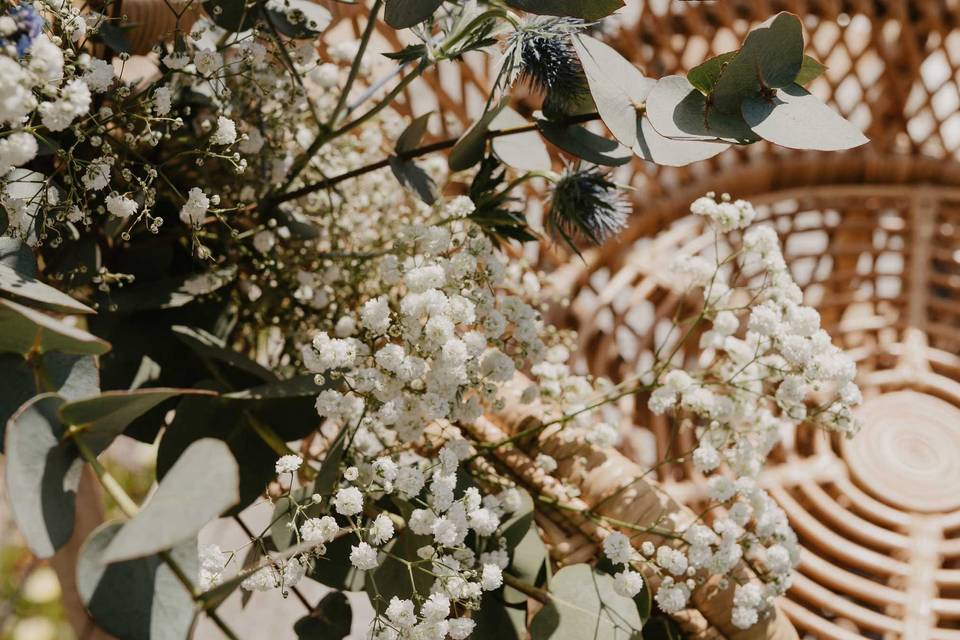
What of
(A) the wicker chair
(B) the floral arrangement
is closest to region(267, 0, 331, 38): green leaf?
(B) the floral arrangement

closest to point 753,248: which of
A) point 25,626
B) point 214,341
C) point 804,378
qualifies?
point 804,378

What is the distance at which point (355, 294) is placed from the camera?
1.61ft

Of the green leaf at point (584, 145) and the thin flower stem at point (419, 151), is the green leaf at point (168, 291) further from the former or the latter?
the green leaf at point (584, 145)

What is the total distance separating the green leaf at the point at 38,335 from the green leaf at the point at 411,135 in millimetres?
202

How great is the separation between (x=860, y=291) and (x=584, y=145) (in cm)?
59

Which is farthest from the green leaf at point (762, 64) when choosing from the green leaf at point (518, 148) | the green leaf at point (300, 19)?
the green leaf at point (300, 19)

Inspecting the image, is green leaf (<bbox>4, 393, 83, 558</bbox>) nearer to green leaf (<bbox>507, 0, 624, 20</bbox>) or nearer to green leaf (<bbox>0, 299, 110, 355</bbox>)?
green leaf (<bbox>0, 299, 110, 355</bbox>)

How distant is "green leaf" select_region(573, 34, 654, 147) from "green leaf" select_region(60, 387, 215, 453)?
7.7 inches

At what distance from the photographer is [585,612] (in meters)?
0.37

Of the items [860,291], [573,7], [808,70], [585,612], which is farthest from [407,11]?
[860,291]

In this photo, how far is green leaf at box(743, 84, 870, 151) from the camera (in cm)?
30

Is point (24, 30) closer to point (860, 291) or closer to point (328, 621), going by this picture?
point (328, 621)

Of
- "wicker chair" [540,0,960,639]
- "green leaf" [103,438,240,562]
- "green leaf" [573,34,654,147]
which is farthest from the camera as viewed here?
"wicker chair" [540,0,960,639]

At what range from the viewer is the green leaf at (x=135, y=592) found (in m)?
0.26
